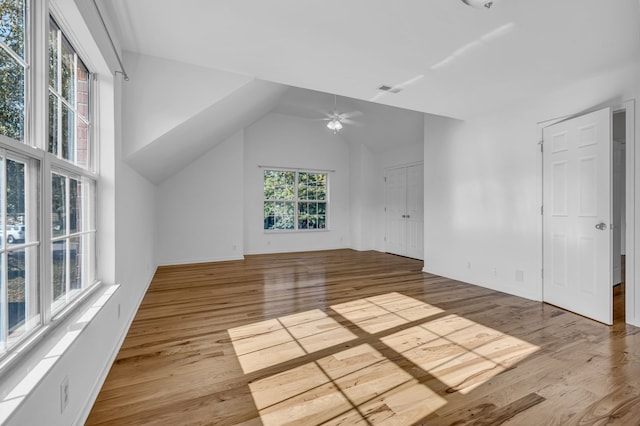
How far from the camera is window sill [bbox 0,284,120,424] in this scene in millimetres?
958

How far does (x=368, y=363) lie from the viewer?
217 cm

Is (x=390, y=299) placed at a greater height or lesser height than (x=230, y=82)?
lesser

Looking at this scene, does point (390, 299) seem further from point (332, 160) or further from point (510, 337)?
point (332, 160)

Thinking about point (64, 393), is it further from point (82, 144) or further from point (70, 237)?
point (82, 144)

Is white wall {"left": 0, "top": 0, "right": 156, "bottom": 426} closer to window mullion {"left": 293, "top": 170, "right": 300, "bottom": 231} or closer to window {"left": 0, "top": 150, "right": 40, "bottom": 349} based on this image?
window {"left": 0, "top": 150, "right": 40, "bottom": 349}

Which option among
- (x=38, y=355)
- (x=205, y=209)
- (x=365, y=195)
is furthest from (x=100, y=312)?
(x=365, y=195)

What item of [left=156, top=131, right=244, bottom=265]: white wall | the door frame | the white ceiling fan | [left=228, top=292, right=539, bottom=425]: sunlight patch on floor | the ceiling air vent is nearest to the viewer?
[left=228, top=292, right=539, bottom=425]: sunlight patch on floor

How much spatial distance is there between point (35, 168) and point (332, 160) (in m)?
6.99

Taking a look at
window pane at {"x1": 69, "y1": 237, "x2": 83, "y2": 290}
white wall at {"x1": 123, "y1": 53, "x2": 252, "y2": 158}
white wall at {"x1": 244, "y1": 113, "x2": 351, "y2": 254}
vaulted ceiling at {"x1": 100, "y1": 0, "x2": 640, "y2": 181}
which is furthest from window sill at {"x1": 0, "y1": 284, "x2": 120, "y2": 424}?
white wall at {"x1": 244, "y1": 113, "x2": 351, "y2": 254}

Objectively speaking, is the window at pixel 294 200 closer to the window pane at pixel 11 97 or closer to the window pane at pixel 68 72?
the window pane at pixel 68 72

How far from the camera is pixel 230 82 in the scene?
3.03 metres

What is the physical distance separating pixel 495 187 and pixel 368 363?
3111 mm

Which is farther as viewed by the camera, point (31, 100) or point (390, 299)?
point (390, 299)

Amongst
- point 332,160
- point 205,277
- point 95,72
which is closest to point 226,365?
point 95,72
